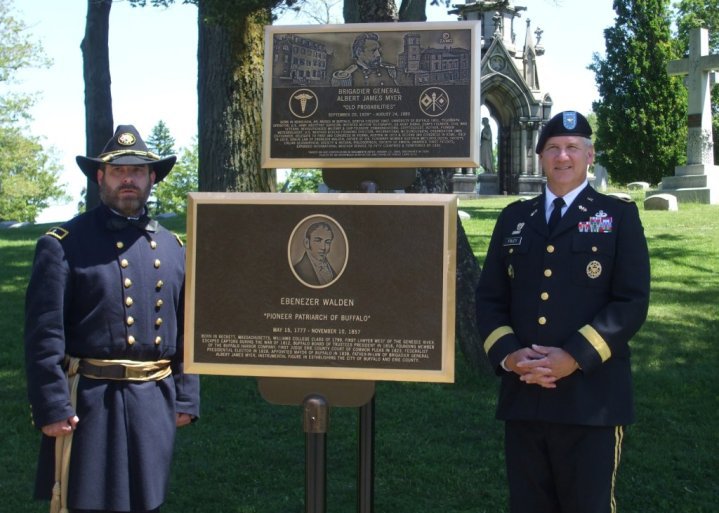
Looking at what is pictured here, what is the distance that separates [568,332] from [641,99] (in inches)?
1497

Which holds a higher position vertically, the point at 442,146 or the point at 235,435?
the point at 442,146

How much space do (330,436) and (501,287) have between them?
3.00 metres

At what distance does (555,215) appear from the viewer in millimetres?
3949

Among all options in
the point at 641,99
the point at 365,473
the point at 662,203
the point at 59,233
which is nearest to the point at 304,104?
the point at 59,233

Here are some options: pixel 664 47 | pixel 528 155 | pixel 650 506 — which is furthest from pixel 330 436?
pixel 664 47

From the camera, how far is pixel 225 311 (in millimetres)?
3750

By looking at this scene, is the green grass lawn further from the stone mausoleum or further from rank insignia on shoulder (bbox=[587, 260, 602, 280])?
the stone mausoleum

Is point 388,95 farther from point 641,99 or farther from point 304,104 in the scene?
point 641,99

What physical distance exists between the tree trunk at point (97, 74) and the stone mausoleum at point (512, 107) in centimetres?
1920

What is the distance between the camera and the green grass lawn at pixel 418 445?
565cm

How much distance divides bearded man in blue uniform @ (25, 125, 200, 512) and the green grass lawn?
1.75m

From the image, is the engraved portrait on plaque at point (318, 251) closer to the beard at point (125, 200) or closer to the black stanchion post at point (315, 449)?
the black stanchion post at point (315, 449)

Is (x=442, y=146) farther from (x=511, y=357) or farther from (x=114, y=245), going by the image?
(x=114, y=245)

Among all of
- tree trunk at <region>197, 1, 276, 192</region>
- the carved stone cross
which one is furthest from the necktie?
the carved stone cross
